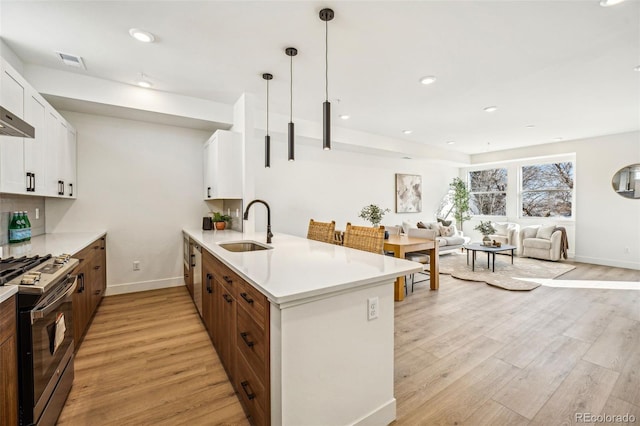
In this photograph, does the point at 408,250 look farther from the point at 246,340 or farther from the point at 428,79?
the point at 246,340

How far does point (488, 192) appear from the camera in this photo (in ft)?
26.8

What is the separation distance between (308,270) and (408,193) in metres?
6.20

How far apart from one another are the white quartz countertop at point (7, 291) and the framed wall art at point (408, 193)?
21.9ft

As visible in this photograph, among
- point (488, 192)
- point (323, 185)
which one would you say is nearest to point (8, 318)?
point (323, 185)

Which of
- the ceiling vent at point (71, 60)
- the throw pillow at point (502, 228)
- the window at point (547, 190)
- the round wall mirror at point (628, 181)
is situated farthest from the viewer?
the throw pillow at point (502, 228)

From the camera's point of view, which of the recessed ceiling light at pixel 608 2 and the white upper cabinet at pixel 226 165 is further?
the white upper cabinet at pixel 226 165

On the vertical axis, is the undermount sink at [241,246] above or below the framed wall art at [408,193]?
below

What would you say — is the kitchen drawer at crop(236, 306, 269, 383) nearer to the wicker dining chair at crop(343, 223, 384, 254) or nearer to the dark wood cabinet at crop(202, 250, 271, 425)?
the dark wood cabinet at crop(202, 250, 271, 425)

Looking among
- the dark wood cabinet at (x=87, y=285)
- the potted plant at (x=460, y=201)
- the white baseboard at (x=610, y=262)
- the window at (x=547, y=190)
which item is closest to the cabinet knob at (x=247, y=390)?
the dark wood cabinet at (x=87, y=285)

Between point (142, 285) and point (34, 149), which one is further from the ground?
point (34, 149)

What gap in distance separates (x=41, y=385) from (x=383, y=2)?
9.96ft

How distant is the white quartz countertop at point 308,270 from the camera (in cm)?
131

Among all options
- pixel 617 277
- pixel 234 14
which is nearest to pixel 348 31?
Answer: pixel 234 14

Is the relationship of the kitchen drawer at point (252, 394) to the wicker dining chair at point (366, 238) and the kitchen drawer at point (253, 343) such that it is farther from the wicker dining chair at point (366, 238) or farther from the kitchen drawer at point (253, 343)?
the wicker dining chair at point (366, 238)
